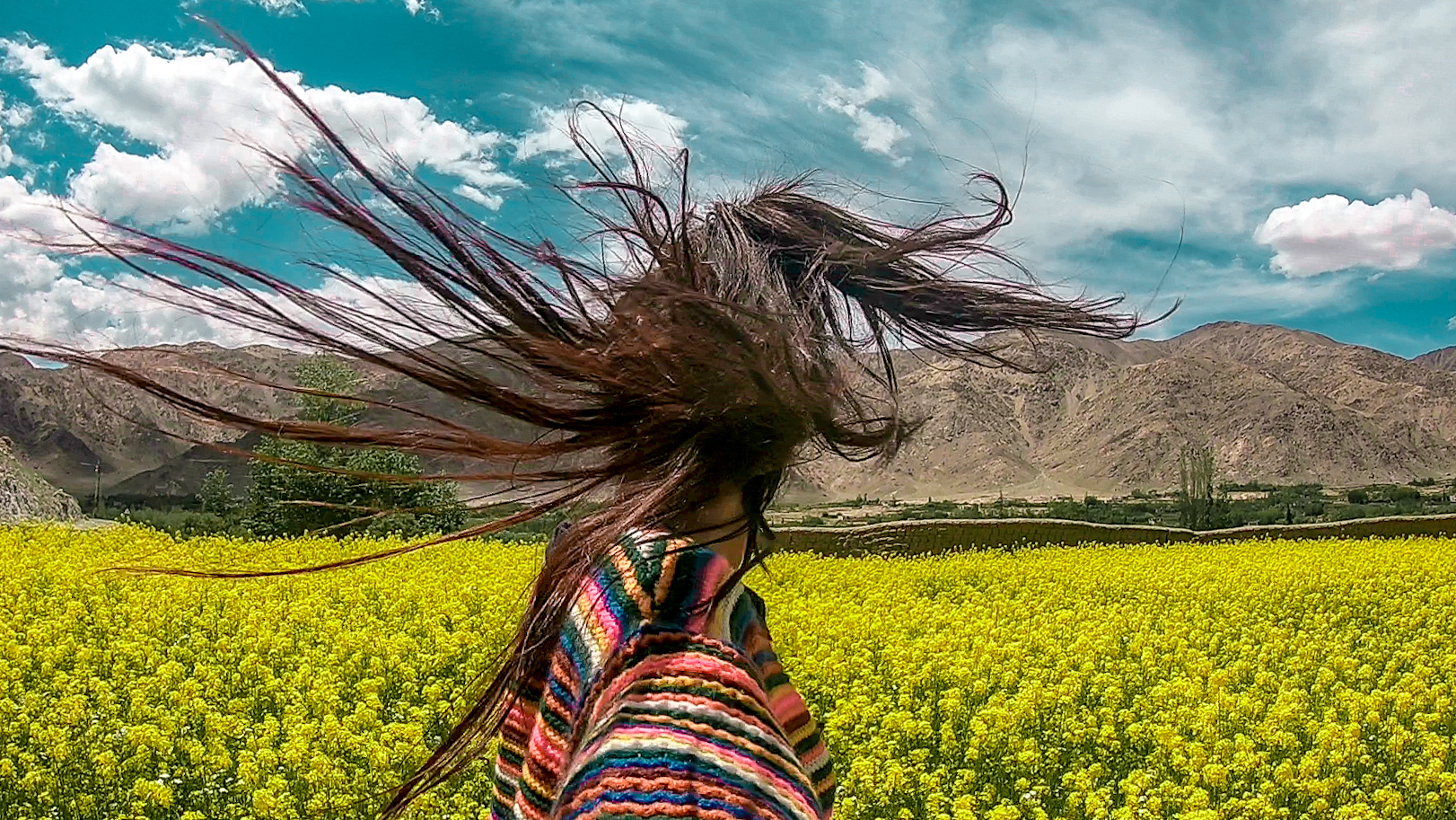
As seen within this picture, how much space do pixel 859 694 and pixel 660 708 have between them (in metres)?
5.02

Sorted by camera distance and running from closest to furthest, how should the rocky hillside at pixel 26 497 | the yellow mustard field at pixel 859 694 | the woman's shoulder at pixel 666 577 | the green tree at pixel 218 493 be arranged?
the woman's shoulder at pixel 666 577 < the yellow mustard field at pixel 859 694 < the rocky hillside at pixel 26 497 < the green tree at pixel 218 493

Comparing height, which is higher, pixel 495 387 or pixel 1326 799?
pixel 495 387

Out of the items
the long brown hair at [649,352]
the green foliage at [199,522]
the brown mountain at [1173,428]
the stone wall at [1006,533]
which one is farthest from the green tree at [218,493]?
the brown mountain at [1173,428]

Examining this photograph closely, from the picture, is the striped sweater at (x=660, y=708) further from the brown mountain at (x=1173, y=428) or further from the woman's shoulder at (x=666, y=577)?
the brown mountain at (x=1173, y=428)

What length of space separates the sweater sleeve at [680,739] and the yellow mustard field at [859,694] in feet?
4.35

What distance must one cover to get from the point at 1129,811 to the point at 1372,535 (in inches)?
632

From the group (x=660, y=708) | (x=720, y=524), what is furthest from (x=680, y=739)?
(x=720, y=524)

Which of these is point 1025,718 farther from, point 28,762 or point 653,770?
point 653,770

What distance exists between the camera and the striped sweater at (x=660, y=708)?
1.03 meters

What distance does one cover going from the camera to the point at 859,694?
5.92 metres

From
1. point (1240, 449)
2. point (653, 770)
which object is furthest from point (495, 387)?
point (1240, 449)

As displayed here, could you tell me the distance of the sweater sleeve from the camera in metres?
1.02

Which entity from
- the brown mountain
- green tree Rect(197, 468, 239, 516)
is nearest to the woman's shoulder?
green tree Rect(197, 468, 239, 516)

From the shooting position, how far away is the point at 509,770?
1511 millimetres
